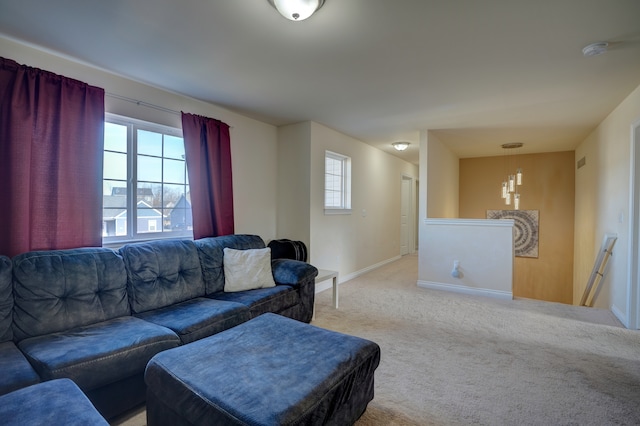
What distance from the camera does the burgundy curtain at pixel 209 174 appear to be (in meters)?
3.27

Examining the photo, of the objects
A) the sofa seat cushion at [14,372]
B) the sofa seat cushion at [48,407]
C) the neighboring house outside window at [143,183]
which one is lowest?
the sofa seat cushion at [14,372]

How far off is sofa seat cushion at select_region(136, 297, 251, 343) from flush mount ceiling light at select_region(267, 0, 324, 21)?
6.80ft

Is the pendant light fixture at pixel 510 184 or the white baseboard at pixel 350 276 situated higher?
the pendant light fixture at pixel 510 184

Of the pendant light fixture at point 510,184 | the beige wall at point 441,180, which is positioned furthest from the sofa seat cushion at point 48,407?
the pendant light fixture at point 510,184

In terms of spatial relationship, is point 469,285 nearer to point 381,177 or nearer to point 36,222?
point 381,177

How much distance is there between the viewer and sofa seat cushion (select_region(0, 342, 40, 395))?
4.53ft

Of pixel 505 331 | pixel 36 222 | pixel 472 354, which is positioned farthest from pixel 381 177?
pixel 36 222

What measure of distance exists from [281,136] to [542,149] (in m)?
5.46

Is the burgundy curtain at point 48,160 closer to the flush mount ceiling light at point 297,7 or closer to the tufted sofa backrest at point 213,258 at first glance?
the tufted sofa backrest at point 213,258

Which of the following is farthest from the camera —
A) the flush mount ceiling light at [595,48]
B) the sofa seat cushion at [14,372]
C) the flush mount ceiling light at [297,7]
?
the flush mount ceiling light at [595,48]

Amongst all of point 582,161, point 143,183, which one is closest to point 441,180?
point 582,161

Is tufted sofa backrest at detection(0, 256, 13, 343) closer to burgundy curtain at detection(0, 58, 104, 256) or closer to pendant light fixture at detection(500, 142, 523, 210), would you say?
burgundy curtain at detection(0, 58, 104, 256)

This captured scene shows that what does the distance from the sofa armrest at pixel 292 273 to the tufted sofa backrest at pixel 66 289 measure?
4.39 feet

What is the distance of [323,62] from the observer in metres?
2.53
